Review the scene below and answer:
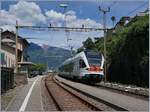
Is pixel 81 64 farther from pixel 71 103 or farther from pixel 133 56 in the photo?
pixel 71 103

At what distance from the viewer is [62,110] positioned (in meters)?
17.7

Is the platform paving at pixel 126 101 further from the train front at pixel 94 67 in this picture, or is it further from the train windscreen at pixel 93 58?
the train windscreen at pixel 93 58

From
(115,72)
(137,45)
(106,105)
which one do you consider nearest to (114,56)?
(115,72)

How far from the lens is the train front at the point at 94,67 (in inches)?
1670

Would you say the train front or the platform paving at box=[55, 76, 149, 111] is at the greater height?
the train front

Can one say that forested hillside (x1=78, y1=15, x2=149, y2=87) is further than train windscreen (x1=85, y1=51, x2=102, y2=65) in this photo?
No

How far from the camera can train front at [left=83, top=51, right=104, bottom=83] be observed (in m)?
42.4

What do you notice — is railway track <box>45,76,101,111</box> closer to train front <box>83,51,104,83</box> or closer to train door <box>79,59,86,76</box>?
train front <box>83,51,104,83</box>

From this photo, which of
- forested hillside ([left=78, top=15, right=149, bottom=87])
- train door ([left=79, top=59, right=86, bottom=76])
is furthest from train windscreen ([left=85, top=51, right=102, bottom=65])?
forested hillside ([left=78, top=15, right=149, bottom=87])

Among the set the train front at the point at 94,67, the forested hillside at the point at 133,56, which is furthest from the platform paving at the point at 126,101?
the train front at the point at 94,67

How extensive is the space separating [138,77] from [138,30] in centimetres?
446

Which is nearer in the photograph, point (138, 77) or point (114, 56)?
point (138, 77)

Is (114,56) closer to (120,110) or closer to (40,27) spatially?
(40,27)

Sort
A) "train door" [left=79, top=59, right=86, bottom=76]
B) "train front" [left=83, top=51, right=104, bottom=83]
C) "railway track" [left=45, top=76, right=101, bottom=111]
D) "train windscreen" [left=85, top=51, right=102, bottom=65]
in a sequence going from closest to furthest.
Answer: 1. "railway track" [left=45, top=76, right=101, bottom=111]
2. "train front" [left=83, top=51, right=104, bottom=83]
3. "train windscreen" [left=85, top=51, right=102, bottom=65]
4. "train door" [left=79, top=59, right=86, bottom=76]
